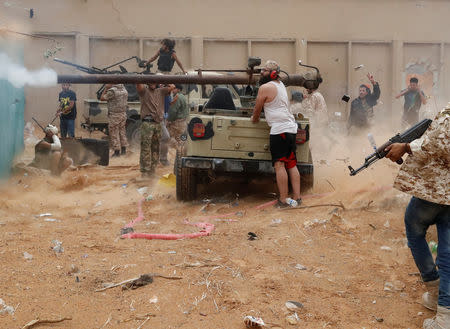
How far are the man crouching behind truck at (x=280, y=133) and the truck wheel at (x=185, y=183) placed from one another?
1.13 metres

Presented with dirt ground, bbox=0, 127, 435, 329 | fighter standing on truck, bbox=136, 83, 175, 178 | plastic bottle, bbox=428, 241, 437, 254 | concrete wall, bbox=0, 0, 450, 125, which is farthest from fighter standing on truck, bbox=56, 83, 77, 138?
plastic bottle, bbox=428, 241, 437, 254

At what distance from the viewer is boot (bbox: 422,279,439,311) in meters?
3.87

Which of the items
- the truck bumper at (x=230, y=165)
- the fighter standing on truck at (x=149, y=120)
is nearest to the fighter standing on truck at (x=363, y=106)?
the fighter standing on truck at (x=149, y=120)

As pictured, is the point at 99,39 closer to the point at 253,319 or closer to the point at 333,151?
the point at 333,151

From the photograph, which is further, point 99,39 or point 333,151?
point 99,39

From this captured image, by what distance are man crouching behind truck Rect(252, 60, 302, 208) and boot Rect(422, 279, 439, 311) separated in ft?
10.5

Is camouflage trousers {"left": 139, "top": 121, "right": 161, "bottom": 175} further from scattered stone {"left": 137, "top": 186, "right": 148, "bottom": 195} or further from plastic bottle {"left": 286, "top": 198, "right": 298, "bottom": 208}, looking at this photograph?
plastic bottle {"left": 286, "top": 198, "right": 298, "bottom": 208}

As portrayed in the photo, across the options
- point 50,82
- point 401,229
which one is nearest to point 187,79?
point 50,82

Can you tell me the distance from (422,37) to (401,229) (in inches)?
590

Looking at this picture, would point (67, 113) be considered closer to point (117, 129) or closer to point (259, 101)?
point (117, 129)

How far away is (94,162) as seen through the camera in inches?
437

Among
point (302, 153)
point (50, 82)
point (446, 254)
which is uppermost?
point (50, 82)

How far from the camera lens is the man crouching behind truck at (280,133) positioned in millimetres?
7113

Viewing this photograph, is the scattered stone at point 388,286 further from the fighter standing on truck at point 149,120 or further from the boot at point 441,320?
the fighter standing on truck at point 149,120
